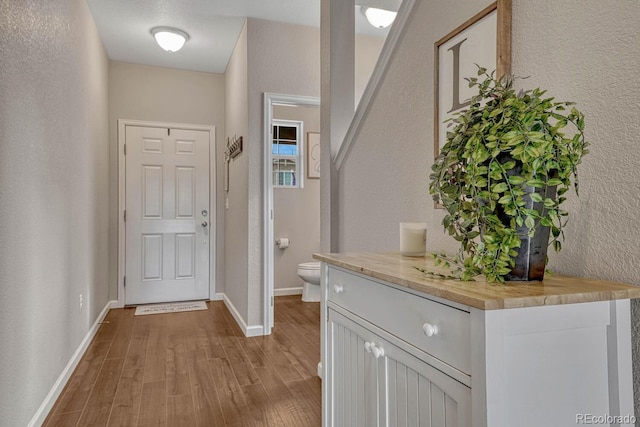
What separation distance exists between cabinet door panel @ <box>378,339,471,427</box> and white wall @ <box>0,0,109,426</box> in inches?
59.8

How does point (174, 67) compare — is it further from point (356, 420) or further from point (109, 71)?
point (356, 420)

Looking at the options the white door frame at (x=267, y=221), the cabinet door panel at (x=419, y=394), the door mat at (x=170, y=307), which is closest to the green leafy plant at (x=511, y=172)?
the cabinet door panel at (x=419, y=394)

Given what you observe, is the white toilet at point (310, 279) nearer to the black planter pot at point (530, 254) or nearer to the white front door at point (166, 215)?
the white front door at point (166, 215)

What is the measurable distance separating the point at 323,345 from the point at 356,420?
0.97 feet

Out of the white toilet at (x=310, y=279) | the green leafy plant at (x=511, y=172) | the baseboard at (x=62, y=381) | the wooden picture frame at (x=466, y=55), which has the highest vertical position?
the wooden picture frame at (x=466, y=55)

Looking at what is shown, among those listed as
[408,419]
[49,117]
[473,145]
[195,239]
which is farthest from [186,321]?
[473,145]

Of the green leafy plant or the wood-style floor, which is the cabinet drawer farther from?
the wood-style floor

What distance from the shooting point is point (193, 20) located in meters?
3.41

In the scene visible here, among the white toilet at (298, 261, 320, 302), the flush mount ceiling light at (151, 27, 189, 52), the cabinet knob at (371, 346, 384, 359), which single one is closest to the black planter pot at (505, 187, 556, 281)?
the cabinet knob at (371, 346, 384, 359)

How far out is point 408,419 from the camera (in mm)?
894

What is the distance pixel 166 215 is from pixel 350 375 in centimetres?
383

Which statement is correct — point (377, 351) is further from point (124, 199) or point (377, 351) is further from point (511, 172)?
point (124, 199)

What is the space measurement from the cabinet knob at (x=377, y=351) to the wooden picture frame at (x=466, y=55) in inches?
28.9

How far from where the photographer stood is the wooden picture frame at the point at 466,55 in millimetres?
1123
